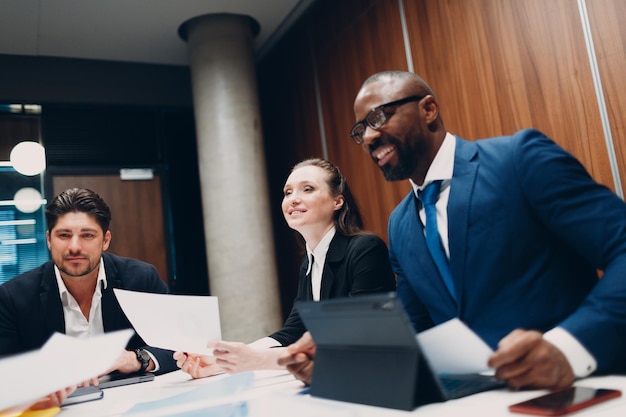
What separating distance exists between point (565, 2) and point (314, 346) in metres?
2.05

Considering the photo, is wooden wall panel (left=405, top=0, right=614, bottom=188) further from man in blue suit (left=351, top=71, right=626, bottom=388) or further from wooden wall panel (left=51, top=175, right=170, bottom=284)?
wooden wall panel (left=51, top=175, right=170, bottom=284)

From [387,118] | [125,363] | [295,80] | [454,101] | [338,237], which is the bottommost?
[125,363]

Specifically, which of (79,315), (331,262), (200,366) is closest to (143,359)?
(200,366)

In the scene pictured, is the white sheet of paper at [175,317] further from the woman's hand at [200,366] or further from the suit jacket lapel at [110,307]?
the suit jacket lapel at [110,307]

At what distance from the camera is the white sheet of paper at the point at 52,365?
101cm

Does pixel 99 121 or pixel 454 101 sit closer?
pixel 454 101

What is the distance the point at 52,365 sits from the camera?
103cm

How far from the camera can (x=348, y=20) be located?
161 inches

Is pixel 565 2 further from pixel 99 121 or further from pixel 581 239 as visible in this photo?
pixel 99 121

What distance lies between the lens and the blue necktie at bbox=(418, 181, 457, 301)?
4.60ft

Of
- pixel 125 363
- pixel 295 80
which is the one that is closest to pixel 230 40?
pixel 295 80

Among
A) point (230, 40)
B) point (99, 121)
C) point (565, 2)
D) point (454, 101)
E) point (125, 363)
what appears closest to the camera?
point (125, 363)

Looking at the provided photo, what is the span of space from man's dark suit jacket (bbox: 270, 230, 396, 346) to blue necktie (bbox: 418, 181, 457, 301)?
488 millimetres

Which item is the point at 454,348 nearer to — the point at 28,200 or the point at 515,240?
the point at 515,240
